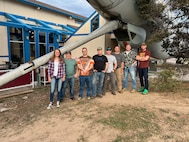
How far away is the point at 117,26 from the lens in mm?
9109

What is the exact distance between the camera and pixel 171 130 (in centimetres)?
387

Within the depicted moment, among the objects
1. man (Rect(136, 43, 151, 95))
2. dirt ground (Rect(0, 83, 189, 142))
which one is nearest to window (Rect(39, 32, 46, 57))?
dirt ground (Rect(0, 83, 189, 142))


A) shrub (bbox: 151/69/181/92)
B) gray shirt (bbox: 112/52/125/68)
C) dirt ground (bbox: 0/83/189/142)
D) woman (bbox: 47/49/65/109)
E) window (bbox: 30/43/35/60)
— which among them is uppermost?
window (bbox: 30/43/35/60)

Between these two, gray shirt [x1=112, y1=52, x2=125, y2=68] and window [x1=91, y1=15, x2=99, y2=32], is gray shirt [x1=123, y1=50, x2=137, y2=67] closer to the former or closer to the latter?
gray shirt [x1=112, y1=52, x2=125, y2=68]

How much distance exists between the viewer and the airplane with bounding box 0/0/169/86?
21.7 feet

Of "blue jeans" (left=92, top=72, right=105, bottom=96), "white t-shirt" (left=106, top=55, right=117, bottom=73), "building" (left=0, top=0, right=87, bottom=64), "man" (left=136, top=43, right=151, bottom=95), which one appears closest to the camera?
"blue jeans" (left=92, top=72, right=105, bottom=96)

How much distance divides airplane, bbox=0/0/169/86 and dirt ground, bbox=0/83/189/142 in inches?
51.9

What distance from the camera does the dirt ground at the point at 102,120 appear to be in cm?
371

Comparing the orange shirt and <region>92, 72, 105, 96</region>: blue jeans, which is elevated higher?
the orange shirt

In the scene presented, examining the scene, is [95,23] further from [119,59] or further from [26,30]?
[119,59]

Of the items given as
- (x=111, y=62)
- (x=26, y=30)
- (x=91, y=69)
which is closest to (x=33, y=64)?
(x=91, y=69)

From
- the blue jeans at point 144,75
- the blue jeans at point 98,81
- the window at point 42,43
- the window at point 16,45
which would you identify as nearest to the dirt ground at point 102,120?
the blue jeans at point 98,81

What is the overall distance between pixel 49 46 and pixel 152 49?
9.09 meters

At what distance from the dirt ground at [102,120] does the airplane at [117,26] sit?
132 cm
